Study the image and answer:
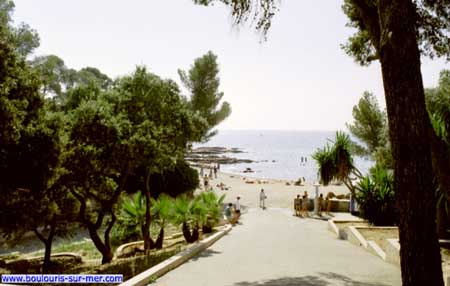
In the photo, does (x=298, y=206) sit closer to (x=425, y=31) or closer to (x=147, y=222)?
(x=147, y=222)

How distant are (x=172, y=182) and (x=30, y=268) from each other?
706 inches

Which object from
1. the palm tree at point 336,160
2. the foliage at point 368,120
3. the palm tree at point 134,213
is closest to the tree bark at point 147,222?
the palm tree at point 134,213

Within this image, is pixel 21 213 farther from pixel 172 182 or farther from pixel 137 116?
pixel 172 182

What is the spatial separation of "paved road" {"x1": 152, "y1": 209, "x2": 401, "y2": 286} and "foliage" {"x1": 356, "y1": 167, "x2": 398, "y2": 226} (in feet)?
7.91

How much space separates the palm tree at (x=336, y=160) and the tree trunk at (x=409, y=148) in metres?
14.7

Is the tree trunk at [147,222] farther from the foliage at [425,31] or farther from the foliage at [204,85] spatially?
the foliage at [204,85]

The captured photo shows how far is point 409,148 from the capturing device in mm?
5020

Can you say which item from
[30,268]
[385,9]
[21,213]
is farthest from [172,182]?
[385,9]

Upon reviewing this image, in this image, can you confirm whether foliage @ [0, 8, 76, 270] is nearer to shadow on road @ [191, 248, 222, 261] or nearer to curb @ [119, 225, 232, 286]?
curb @ [119, 225, 232, 286]

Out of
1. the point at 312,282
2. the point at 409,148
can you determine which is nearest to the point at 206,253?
the point at 312,282

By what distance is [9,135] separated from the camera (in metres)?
8.83

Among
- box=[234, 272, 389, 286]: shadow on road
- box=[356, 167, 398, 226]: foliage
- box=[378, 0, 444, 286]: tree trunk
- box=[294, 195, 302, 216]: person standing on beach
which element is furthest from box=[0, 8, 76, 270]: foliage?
box=[294, 195, 302, 216]: person standing on beach

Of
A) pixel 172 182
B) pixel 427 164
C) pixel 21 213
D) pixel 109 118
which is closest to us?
pixel 427 164

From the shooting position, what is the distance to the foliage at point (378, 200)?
52.1 ft
